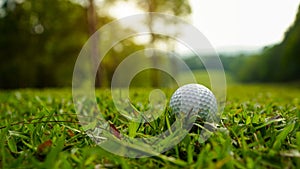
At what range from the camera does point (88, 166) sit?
3.13ft

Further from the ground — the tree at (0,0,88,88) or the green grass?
the tree at (0,0,88,88)

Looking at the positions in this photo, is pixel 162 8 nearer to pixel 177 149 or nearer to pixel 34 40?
pixel 34 40

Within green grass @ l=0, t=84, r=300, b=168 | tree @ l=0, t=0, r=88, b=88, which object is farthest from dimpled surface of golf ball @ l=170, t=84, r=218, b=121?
tree @ l=0, t=0, r=88, b=88

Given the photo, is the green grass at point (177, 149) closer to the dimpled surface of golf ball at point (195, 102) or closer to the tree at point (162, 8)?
the dimpled surface of golf ball at point (195, 102)

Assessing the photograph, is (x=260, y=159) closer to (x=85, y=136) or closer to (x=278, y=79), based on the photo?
(x=85, y=136)

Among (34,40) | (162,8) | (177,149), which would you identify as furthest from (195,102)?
(34,40)

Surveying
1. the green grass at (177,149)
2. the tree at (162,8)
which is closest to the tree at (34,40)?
the tree at (162,8)

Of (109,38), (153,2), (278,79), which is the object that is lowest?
(278,79)

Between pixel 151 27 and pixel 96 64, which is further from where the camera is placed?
pixel 151 27

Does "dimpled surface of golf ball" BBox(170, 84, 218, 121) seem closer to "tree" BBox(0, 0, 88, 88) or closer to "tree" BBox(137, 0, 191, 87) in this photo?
"tree" BBox(137, 0, 191, 87)

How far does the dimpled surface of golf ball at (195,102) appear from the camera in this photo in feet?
4.52

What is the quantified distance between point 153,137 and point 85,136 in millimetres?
275

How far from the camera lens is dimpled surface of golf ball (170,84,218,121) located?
4.52 feet

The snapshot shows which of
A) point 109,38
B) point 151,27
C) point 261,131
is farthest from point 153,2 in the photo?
point 261,131
